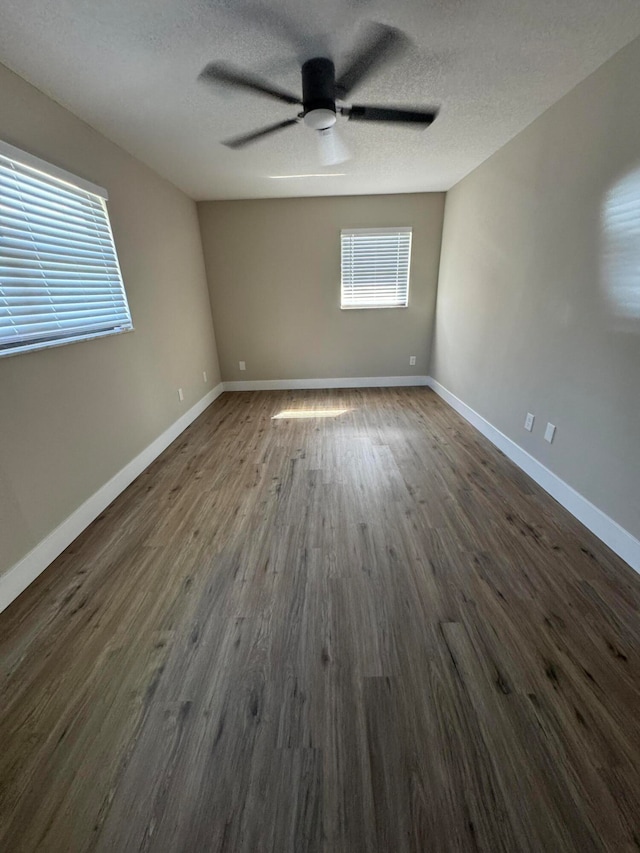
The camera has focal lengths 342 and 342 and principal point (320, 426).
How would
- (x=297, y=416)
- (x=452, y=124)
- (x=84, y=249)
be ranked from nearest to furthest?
(x=84, y=249) < (x=452, y=124) < (x=297, y=416)

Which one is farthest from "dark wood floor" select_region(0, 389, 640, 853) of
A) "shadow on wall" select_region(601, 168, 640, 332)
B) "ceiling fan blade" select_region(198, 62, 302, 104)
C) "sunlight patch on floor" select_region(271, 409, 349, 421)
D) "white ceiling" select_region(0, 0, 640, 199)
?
"white ceiling" select_region(0, 0, 640, 199)

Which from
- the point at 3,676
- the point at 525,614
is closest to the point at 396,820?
the point at 525,614

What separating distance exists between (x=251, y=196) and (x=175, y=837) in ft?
16.4

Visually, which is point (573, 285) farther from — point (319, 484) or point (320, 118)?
point (319, 484)

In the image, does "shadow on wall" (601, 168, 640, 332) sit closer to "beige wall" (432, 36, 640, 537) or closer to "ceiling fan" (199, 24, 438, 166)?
"beige wall" (432, 36, 640, 537)

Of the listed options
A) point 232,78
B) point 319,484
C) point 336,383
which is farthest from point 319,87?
point 336,383

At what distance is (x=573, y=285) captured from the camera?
211 cm

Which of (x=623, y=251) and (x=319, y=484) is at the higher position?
(x=623, y=251)

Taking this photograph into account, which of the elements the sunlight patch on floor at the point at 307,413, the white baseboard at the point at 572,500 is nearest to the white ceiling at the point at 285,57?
the white baseboard at the point at 572,500

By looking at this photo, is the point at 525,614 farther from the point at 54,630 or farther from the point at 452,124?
the point at 452,124

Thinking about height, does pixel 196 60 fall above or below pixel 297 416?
above

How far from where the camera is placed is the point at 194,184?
3.57 meters

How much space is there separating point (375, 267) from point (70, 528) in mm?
4243

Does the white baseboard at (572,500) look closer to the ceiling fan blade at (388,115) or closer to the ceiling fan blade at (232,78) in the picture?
the ceiling fan blade at (388,115)
